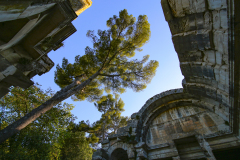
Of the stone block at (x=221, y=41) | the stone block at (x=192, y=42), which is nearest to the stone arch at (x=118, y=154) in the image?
the stone block at (x=192, y=42)

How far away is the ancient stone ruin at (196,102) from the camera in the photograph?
3.55 meters

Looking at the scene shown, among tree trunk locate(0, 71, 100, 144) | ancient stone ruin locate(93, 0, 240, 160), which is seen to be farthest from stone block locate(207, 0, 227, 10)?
tree trunk locate(0, 71, 100, 144)

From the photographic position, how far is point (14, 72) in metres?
3.57

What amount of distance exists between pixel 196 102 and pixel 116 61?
7.83 meters

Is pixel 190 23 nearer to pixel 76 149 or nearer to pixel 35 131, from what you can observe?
pixel 35 131

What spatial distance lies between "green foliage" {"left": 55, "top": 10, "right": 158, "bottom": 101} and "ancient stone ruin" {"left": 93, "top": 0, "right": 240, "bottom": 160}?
5.02 meters

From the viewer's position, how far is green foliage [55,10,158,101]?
1189cm

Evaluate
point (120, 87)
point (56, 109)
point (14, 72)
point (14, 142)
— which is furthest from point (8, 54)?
point (120, 87)

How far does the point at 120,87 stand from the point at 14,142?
8.64 metres

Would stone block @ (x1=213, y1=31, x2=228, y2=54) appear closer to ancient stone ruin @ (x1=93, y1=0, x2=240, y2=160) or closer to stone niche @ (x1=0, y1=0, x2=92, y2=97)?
ancient stone ruin @ (x1=93, y1=0, x2=240, y2=160)

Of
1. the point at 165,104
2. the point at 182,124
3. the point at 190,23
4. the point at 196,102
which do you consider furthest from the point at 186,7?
the point at 182,124

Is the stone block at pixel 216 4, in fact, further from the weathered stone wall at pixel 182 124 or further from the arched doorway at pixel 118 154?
the arched doorway at pixel 118 154

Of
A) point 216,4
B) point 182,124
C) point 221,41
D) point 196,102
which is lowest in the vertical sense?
point 182,124

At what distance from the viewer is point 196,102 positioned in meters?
6.84
